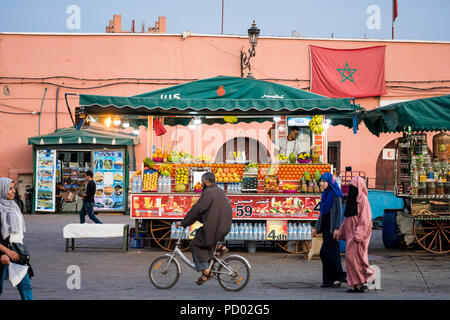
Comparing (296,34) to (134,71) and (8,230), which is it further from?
(8,230)

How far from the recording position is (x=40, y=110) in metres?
24.3

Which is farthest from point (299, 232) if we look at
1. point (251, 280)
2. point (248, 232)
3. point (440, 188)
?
point (251, 280)

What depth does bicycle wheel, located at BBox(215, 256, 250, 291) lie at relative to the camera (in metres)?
8.82

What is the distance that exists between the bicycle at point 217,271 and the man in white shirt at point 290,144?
7215 millimetres

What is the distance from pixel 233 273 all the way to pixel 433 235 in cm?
658

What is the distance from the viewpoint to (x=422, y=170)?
13383 millimetres

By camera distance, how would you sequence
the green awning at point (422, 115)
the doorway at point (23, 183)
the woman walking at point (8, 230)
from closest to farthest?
the woman walking at point (8, 230)
the green awning at point (422, 115)
the doorway at point (23, 183)

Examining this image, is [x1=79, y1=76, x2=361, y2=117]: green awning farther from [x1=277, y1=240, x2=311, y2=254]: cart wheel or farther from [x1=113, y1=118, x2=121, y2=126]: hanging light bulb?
[x1=277, y1=240, x2=311, y2=254]: cart wheel

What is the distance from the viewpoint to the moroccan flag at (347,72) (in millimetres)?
24516

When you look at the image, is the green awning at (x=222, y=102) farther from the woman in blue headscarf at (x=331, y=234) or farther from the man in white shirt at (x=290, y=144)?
the woman in blue headscarf at (x=331, y=234)

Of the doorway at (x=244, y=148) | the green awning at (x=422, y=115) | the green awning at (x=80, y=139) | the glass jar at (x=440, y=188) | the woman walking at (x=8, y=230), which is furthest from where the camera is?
the doorway at (x=244, y=148)

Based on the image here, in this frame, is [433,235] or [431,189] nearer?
[431,189]

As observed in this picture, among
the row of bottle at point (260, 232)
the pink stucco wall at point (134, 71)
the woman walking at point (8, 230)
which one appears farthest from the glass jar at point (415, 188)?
the pink stucco wall at point (134, 71)
